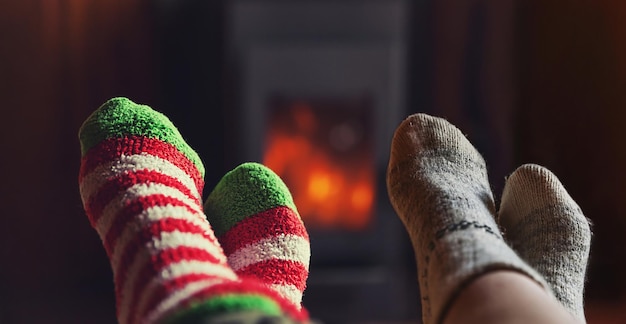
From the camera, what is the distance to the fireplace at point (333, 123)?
1717 millimetres

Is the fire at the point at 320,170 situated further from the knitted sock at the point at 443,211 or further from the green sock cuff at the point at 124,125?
the green sock cuff at the point at 124,125

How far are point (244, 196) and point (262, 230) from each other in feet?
0.17

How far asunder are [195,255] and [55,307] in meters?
1.20

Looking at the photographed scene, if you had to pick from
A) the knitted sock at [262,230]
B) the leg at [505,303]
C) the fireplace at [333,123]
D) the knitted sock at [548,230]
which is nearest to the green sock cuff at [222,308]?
the leg at [505,303]

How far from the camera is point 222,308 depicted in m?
0.51

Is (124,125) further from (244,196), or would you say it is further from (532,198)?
(532,198)

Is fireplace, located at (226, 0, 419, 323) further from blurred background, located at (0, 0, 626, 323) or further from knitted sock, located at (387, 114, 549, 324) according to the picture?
knitted sock, located at (387, 114, 549, 324)

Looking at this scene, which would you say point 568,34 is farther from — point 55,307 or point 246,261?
point 55,307

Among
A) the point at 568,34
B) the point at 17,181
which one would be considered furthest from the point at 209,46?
the point at 568,34

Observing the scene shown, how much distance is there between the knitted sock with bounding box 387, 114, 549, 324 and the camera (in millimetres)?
716

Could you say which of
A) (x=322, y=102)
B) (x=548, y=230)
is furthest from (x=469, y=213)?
(x=322, y=102)

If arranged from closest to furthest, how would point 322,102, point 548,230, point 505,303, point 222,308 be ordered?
1. point 222,308
2. point 505,303
3. point 548,230
4. point 322,102

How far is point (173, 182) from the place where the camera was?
855 mm

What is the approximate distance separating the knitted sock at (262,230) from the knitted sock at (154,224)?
47mm
